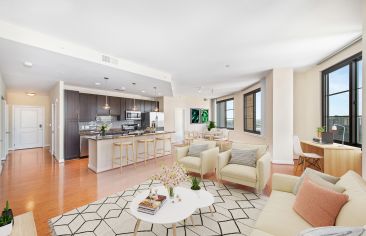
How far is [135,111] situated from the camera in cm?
803

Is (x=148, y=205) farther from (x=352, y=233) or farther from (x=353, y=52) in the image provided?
(x=353, y=52)

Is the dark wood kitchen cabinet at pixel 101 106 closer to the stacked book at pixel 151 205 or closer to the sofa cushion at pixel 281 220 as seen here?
the stacked book at pixel 151 205

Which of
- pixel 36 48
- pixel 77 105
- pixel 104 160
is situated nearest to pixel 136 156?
pixel 104 160

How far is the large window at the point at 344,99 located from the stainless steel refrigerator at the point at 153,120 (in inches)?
246

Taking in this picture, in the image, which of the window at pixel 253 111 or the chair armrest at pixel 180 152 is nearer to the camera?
the chair armrest at pixel 180 152

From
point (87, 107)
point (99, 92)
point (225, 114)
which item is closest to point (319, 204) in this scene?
point (87, 107)

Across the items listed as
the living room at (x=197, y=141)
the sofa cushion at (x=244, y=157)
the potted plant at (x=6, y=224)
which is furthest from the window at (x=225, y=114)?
the potted plant at (x=6, y=224)

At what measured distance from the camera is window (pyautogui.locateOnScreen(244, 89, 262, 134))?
6.94 m

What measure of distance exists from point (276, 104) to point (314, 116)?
111cm

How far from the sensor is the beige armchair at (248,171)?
2842 mm

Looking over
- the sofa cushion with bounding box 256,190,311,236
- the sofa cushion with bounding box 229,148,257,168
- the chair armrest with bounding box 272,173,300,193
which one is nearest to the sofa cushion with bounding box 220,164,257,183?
the sofa cushion with bounding box 229,148,257,168

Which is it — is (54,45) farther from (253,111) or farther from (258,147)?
(253,111)

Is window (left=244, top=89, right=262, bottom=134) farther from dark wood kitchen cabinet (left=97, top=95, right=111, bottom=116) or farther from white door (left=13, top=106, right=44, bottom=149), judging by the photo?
white door (left=13, top=106, right=44, bottom=149)

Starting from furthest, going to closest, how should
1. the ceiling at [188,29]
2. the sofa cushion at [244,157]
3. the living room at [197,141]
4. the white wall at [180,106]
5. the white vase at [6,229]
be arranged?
1. the white wall at [180,106]
2. the sofa cushion at [244,157]
3. the ceiling at [188,29]
4. the living room at [197,141]
5. the white vase at [6,229]
